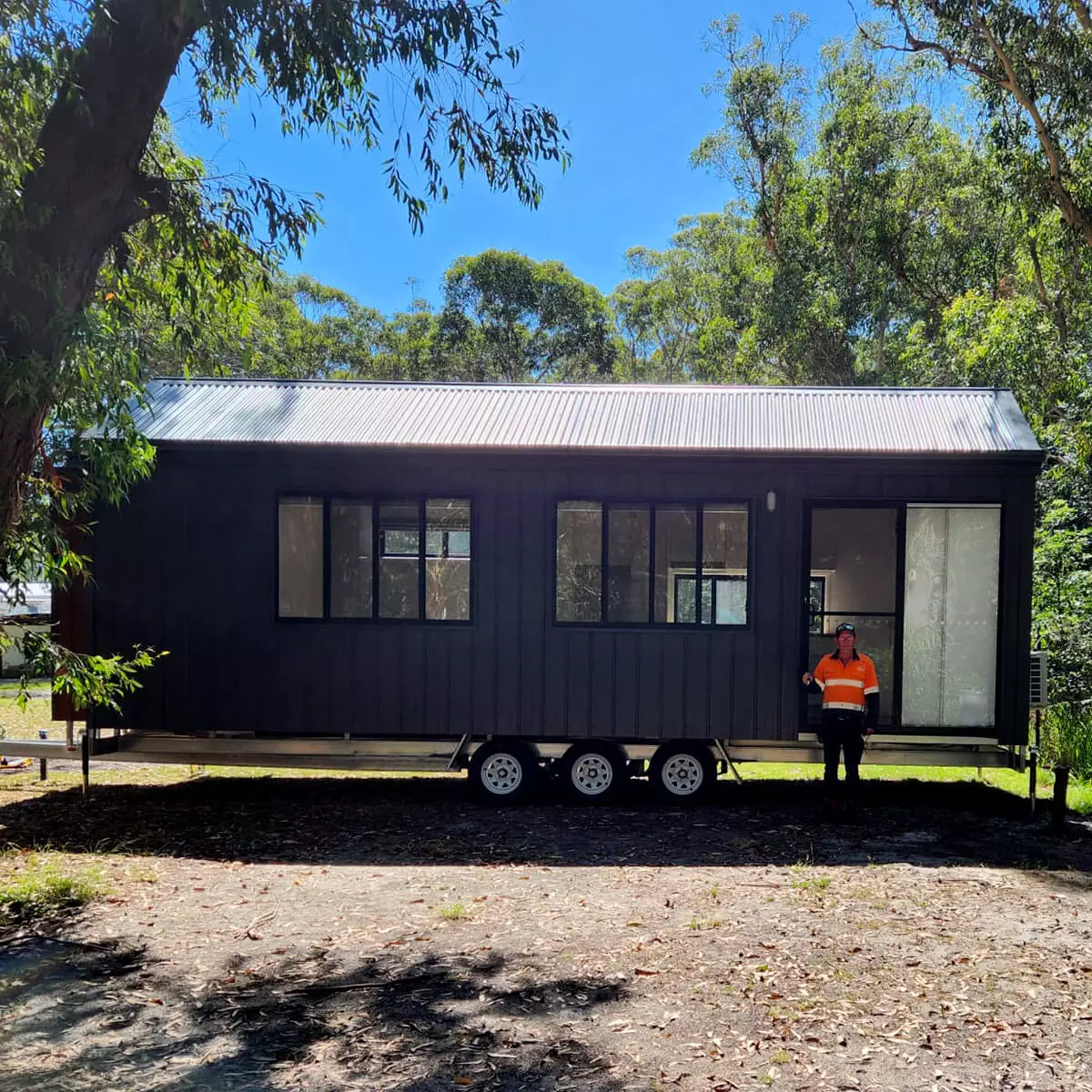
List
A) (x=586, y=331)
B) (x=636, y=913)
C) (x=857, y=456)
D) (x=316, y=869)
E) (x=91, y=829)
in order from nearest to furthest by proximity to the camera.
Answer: (x=636, y=913)
(x=316, y=869)
(x=91, y=829)
(x=857, y=456)
(x=586, y=331)

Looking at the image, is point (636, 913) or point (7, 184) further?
point (636, 913)

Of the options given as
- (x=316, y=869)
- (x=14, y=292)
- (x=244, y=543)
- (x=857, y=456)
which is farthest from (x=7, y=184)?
(x=857, y=456)

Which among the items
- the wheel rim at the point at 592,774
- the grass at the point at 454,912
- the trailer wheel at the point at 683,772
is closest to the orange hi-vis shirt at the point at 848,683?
the trailer wheel at the point at 683,772

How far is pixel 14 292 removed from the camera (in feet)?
14.0

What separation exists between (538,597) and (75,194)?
4.53 m

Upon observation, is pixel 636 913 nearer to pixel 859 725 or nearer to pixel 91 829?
pixel 859 725

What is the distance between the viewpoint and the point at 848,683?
712cm

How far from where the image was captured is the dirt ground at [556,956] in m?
3.53

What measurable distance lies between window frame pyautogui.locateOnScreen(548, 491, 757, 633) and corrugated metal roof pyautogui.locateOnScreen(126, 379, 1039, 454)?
1.50ft

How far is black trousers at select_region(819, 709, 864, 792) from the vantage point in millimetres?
7188

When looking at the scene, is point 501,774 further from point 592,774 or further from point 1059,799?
point 1059,799

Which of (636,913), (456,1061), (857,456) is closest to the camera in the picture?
(456,1061)

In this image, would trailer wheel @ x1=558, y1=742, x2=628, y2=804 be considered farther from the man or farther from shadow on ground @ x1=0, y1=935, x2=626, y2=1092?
shadow on ground @ x1=0, y1=935, x2=626, y2=1092

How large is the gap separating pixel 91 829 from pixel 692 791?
471 centimetres
